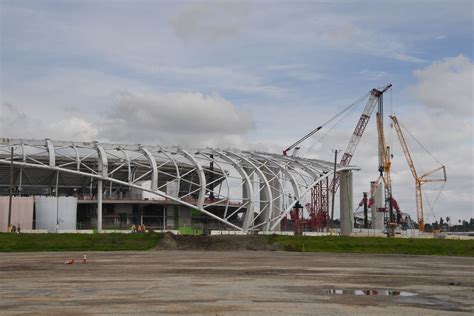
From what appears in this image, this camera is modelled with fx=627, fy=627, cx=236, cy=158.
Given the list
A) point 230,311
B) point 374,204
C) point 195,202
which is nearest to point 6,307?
point 230,311

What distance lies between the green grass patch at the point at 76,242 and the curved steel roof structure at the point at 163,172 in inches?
817

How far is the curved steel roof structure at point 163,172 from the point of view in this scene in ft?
277

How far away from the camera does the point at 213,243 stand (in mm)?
61531

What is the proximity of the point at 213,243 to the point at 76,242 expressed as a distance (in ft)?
42.8

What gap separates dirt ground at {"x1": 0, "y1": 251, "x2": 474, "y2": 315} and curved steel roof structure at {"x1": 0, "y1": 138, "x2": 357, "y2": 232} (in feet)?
168

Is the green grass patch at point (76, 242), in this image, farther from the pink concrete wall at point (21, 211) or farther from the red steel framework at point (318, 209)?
the red steel framework at point (318, 209)

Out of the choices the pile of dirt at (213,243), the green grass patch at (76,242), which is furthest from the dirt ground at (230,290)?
the pile of dirt at (213,243)

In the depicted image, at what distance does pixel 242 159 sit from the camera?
9594cm

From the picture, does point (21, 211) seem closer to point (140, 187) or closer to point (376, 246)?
point (140, 187)

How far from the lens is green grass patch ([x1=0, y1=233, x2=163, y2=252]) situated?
182 feet

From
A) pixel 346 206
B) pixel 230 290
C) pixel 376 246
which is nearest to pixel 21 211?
pixel 376 246

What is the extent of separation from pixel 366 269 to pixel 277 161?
67073mm

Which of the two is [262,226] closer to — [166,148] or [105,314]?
[166,148]

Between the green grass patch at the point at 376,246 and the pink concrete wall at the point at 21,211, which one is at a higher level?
the pink concrete wall at the point at 21,211
